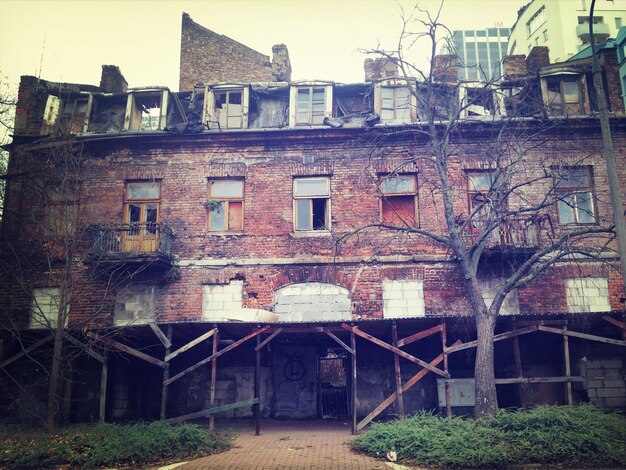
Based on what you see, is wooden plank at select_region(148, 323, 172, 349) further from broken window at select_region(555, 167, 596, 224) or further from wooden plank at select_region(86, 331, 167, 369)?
broken window at select_region(555, 167, 596, 224)

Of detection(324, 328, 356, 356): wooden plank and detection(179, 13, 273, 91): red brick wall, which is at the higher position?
detection(179, 13, 273, 91): red brick wall

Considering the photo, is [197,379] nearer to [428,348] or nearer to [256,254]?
[256,254]

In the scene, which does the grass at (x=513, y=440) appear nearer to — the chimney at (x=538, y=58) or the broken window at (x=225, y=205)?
the broken window at (x=225, y=205)

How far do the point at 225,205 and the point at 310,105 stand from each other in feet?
14.2

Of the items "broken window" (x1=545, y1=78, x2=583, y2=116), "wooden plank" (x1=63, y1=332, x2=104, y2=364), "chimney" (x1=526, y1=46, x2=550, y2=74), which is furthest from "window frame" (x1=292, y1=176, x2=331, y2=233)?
"chimney" (x1=526, y1=46, x2=550, y2=74)

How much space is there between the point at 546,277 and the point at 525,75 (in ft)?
21.9

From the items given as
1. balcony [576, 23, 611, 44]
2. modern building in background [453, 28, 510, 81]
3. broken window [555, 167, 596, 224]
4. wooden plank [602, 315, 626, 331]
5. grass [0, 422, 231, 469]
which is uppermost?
modern building in background [453, 28, 510, 81]

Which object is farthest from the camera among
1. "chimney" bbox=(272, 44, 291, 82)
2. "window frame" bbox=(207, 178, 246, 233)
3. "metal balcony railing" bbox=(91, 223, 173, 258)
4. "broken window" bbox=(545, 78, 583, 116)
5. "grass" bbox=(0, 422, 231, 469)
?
"chimney" bbox=(272, 44, 291, 82)

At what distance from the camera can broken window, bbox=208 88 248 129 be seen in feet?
52.9

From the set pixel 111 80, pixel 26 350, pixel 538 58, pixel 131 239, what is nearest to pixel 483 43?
pixel 538 58

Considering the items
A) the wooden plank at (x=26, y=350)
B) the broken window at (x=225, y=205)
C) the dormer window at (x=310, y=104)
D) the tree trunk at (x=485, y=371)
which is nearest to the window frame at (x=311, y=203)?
the broken window at (x=225, y=205)

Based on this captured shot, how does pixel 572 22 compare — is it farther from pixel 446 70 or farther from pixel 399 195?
pixel 399 195

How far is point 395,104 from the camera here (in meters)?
15.9

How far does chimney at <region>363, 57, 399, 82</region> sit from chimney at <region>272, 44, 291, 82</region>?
3274mm
